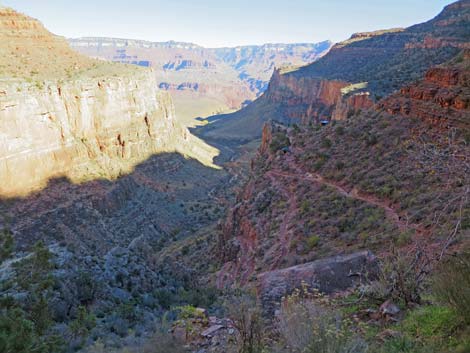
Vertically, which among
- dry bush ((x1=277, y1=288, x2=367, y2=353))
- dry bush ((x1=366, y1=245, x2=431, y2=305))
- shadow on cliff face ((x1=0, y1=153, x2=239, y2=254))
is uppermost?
dry bush ((x1=277, y1=288, x2=367, y2=353))

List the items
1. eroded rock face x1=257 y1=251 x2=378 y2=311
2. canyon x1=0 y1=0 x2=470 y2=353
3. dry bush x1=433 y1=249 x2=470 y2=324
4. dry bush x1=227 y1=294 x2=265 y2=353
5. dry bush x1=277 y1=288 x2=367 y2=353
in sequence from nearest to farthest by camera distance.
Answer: dry bush x1=277 y1=288 x2=367 y2=353
dry bush x1=433 y1=249 x2=470 y2=324
dry bush x1=227 y1=294 x2=265 y2=353
canyon x1=0 y1=0 x2=470 y2=353
eroded rock face x1=257 y1=251 x2=378 y2=311

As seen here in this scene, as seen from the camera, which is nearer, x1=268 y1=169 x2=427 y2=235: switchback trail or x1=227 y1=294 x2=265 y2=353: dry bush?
x1=227 y1=294 x2=265 y2=353: dry bush

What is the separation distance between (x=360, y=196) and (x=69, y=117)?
2670cm

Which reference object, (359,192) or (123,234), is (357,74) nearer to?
(123,234)

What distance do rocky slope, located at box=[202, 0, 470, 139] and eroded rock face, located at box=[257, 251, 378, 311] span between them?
23.3 metres

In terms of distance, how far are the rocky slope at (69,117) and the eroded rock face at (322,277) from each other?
2497 centimetres

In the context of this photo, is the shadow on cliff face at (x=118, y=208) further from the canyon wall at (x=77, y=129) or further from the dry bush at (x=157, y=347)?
the dry bush at (x=157, y=347)

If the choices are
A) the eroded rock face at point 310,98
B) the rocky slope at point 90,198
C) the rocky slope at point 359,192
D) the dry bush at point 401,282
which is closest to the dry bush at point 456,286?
the dry bush at point 401,282

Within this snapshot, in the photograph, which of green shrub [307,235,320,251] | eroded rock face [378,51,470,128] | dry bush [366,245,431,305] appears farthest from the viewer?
eroded rock face [378,51,470,128]

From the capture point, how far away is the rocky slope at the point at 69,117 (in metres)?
29.9

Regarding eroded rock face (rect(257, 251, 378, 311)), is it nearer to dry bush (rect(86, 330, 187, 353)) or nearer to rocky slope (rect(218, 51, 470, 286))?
rocky slope (rect(218, 51, 470, 286))

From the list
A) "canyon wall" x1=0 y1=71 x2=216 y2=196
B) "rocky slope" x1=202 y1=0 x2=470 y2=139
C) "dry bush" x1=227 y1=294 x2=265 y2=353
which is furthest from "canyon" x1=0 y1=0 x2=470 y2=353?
"rocky slope" x1=202 y1=0 x2=470 y2=139

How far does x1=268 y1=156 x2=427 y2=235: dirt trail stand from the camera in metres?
13.5

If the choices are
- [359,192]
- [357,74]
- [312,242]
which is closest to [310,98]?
[357,74]
